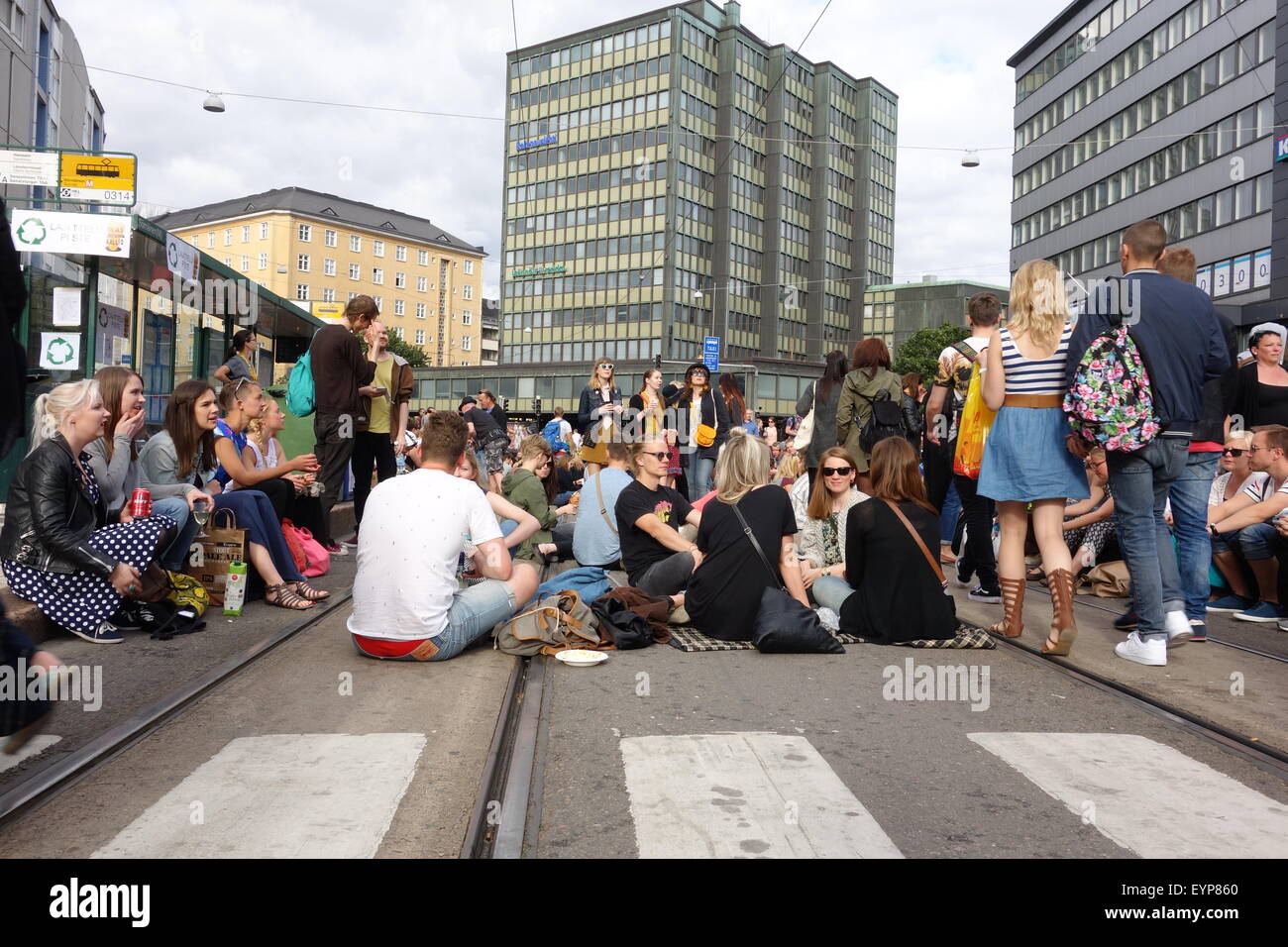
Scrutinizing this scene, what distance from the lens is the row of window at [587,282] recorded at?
291ft

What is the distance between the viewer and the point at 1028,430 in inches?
247

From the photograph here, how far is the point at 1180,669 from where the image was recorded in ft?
18.9

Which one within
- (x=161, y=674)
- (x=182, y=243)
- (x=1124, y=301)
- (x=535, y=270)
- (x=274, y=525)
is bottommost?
(x=161, y=674)

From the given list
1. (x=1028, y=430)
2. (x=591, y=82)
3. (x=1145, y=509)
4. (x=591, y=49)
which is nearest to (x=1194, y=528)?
(x=1145, y=509)

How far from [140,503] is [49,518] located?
636 mm

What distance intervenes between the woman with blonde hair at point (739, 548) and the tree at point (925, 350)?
205 feet

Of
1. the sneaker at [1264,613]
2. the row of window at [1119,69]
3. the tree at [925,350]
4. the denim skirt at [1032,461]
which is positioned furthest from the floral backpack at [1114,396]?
the tree at [925,350]

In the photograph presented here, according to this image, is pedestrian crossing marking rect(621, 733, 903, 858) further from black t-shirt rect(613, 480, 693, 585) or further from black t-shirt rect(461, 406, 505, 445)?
black t-shirt rect(461, 406, 505, 445)

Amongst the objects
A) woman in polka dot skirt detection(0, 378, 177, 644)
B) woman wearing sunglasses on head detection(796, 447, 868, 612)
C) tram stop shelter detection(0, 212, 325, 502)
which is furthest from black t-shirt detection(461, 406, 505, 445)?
woman in polka dot skirt detection(0, 378, 177, 644)

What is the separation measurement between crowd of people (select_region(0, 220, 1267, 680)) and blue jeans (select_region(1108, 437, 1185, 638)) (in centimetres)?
1

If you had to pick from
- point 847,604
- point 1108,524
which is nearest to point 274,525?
point 847,604

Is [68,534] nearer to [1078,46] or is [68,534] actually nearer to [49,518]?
[49,518]

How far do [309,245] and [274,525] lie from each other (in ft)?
322

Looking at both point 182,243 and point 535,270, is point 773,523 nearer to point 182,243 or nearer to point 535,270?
point 182,243
